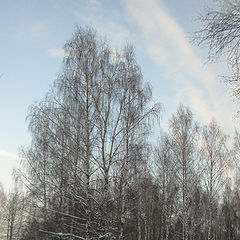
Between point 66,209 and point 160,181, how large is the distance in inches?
499

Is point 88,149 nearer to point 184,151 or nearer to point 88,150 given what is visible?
point 88,150

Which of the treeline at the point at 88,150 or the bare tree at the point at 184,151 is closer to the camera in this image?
the treeline at the point at 88,150

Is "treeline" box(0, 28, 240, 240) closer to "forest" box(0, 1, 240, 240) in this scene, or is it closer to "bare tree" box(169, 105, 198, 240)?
"forest" box(0, 1, 240, 240)

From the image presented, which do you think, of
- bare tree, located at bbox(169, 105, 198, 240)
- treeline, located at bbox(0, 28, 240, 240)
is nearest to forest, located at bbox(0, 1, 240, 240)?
treeline, located at bbox(0, 28, 240, 240)

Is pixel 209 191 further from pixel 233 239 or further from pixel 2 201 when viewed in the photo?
pixel 2 201

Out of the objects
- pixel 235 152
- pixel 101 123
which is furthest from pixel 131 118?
pixel 235 152

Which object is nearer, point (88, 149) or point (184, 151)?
point (88, 149)

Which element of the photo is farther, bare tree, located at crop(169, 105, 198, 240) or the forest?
bare tree, located at crop(169, 105, 198, 240)

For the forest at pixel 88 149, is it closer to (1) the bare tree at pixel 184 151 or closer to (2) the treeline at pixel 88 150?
(2) the treeline at pixel 88 150

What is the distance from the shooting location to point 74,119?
10.8 m

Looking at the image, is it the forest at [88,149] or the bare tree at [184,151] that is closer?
the forest at [88,149]

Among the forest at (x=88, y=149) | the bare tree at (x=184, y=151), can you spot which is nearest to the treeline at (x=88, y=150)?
the forest at (x=88, y=149)

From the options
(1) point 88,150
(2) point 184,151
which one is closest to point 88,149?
(1) point 88,150

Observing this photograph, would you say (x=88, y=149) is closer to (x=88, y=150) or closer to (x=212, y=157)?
(x=88, y=150)
